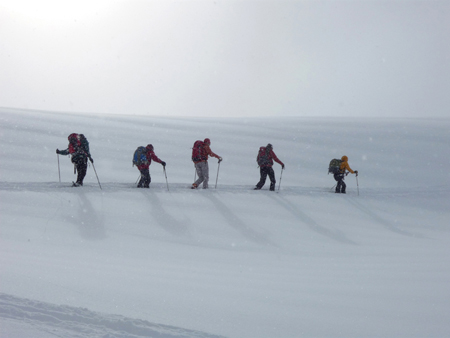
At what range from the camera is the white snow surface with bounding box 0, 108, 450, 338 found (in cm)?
A: 423

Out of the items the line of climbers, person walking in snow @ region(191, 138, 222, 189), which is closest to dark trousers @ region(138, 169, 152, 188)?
the line of climbers

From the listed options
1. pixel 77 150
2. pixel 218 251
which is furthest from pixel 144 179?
pixel 218 251

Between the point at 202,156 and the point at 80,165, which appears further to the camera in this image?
the point at 202,156

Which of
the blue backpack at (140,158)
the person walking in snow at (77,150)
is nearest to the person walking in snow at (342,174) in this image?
the blue backpack at (140,158)

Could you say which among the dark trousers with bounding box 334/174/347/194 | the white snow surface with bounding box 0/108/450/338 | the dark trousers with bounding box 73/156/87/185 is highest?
the dark trousers with bounding box 73/156/87/185

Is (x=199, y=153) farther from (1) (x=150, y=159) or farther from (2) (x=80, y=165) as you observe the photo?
(2) (x=80, y=165)

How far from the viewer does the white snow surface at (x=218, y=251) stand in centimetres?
423

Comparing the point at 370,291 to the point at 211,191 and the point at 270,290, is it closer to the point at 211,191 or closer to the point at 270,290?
the point at 270,290

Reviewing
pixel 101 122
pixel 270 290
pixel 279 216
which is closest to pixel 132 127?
pixel 101 122

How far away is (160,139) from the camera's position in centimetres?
2127

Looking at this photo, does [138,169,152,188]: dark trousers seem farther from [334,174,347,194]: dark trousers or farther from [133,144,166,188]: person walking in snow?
[334,174,347,194]: dark trousers

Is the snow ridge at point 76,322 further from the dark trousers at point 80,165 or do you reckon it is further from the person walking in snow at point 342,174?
the person walking in snow at point 342,174

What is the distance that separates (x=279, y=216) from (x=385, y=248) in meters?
2.68

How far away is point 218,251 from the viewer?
7910mm
